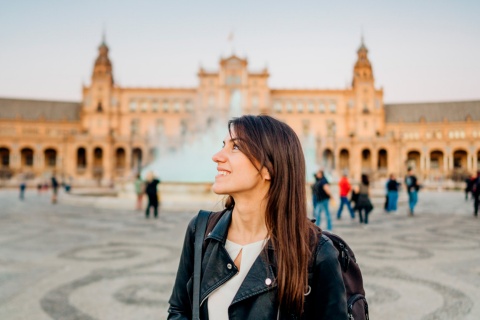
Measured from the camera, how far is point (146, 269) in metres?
5.86

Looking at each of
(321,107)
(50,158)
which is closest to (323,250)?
(321,107)

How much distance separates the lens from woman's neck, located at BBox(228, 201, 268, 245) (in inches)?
69.1

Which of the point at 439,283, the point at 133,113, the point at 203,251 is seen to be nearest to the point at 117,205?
the point at 439,283

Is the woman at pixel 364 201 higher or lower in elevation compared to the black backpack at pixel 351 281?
lower

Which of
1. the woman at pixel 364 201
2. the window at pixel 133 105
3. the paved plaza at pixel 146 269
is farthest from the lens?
the window at pixel 133 105

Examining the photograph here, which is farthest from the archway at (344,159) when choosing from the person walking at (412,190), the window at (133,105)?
the person walking at (412,190)

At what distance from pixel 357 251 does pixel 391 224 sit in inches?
186

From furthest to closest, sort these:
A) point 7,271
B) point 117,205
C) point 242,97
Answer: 1. point 242,97
2. point 117,205
3. point 7,271

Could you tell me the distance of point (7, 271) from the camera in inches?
227

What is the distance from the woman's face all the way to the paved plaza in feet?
9.15

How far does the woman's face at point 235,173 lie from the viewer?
1.71 metres

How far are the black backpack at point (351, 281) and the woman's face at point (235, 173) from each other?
406mm

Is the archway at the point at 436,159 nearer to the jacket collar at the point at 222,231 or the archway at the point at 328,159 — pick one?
the archway at the point at 328,159

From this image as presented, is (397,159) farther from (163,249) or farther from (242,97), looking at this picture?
(163,249)
